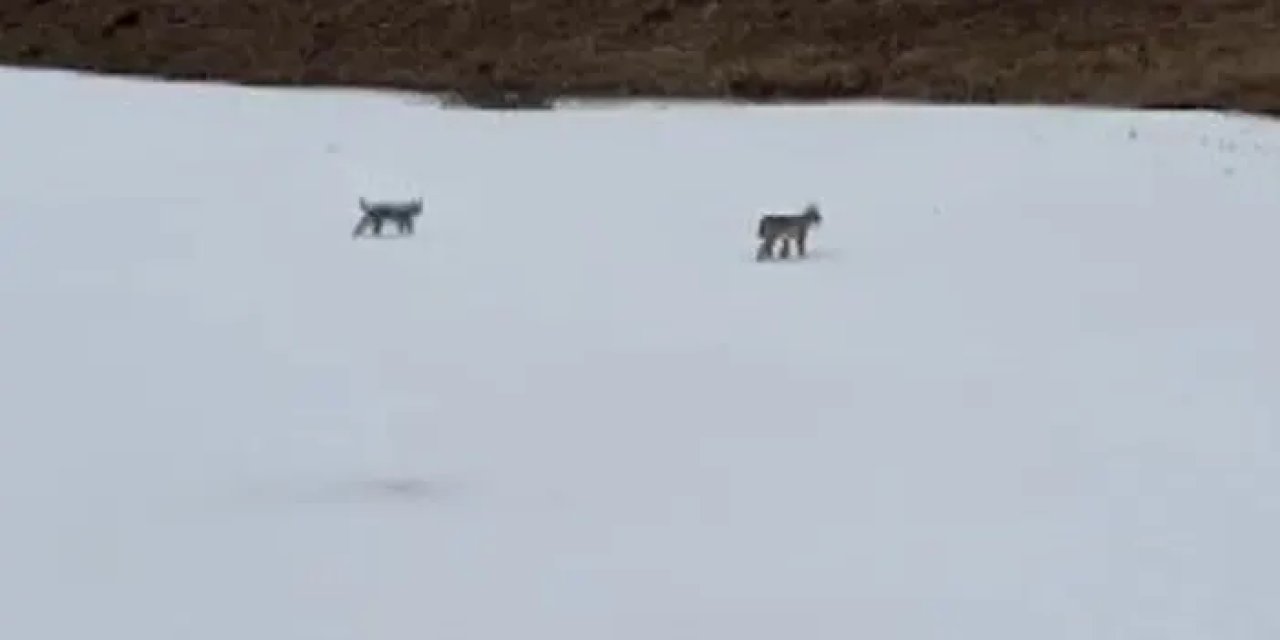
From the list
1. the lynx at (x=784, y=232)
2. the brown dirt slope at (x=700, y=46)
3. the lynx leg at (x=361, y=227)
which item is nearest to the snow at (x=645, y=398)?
the lynx leg at (x=361, y=227)

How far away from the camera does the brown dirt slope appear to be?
893 inches

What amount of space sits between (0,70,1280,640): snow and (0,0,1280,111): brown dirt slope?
240 inches

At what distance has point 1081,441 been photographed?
8.19 metres

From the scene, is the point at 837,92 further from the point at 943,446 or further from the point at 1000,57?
the point at 943,446

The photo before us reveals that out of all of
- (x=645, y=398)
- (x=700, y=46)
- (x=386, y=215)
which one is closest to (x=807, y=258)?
(x=386, y=215)

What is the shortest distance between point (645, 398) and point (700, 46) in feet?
55.4

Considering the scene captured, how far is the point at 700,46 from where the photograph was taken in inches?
1011

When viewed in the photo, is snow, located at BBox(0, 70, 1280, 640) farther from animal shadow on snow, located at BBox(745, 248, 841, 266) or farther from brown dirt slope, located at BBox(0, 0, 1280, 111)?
brown dirt slope, located at BBox(0, 0, 1280, 111)

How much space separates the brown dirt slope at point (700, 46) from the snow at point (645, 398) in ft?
20.0

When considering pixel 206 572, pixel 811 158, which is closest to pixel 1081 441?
pixel 206 572

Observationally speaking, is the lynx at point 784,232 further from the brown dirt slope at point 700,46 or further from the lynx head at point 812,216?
the brown dirt slope at point 700,46

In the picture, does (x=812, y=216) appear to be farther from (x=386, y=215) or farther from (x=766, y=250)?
(x=386, y=215)

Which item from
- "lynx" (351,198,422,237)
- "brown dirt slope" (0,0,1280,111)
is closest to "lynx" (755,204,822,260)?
"lynx" (351,198,422,237)

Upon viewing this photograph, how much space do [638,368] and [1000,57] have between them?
1504 cm
